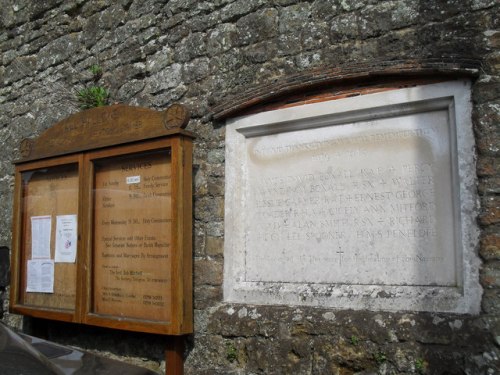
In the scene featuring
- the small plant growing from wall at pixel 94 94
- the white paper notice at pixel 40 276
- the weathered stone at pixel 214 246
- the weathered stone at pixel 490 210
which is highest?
the small plant growing from wall at pixel 94 94

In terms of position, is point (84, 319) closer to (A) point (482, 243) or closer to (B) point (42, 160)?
(B) point (42, 160)

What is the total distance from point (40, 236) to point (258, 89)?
2367 mm

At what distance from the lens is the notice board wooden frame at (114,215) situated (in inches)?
151

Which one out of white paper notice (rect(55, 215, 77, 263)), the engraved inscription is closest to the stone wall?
the engraved inscription

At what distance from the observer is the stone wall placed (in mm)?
3004

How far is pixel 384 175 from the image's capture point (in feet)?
11.1

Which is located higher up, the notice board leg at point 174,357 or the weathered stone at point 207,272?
the weathered stone at point 207,272

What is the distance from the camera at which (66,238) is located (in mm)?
4578

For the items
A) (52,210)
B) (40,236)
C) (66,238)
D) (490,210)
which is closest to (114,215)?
(66,238)

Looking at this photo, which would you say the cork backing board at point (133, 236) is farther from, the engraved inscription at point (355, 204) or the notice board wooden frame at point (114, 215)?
the engraved inscription at point (355, 204)

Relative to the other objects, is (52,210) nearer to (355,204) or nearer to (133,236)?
(133,236)

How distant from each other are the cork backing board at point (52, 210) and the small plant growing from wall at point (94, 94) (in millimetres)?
621

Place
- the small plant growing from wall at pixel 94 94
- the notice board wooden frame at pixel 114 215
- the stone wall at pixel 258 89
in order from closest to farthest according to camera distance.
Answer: the stone wall at pixel 258 89
the notice board wooden frame at pixel 114 215
the small plant growing from wall at pixel 94 94

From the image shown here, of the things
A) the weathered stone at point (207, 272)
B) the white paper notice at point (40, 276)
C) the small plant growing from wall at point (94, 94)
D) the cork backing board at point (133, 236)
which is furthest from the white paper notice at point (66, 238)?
the weathered stone at point (207, 272)
